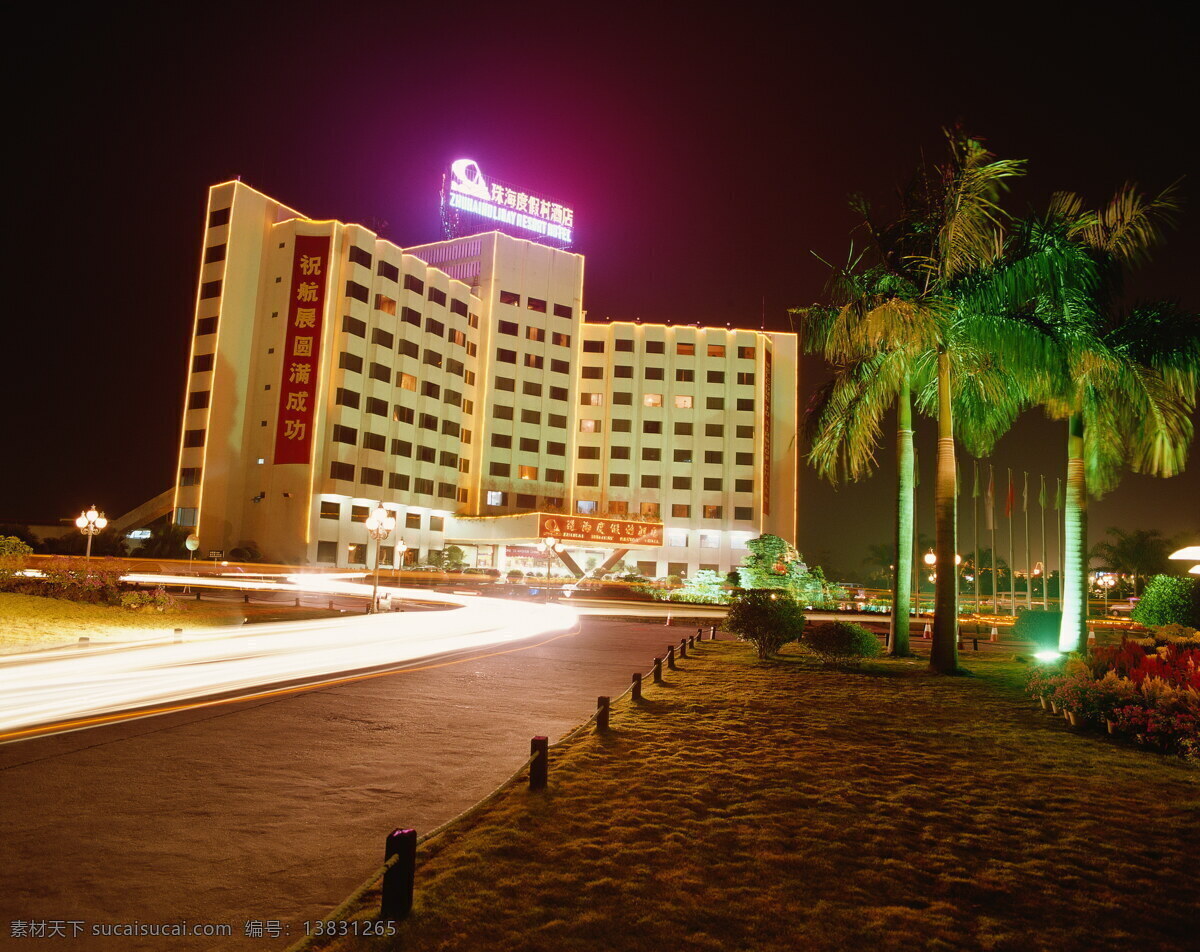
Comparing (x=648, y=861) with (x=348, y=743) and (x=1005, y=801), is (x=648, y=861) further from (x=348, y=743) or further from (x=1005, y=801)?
(x=348, y=743)

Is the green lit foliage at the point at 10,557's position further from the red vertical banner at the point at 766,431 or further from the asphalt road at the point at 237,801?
the red vertical banner at the point at 766,431

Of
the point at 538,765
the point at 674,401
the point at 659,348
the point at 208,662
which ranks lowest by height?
the point at 208,662

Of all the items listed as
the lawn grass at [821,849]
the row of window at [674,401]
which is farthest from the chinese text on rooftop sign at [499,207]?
the lawn grass at [821,849]

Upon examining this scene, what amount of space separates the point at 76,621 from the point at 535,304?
212 ft

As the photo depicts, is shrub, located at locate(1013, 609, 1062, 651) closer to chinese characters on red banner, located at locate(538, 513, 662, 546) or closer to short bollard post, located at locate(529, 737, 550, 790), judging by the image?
short bollard post, located at locate(529, 737, 550, 790)

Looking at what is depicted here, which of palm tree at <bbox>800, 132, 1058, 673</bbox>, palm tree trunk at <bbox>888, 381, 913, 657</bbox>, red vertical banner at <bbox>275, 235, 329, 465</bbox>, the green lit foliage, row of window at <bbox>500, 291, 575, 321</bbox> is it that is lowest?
A: the green lit foliage

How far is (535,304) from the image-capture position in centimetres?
7800

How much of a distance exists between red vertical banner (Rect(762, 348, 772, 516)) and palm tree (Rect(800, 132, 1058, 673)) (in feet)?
207

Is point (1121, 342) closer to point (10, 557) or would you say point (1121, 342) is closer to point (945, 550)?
point (945, 550)

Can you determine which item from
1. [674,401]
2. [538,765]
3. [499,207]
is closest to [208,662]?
[538,765]

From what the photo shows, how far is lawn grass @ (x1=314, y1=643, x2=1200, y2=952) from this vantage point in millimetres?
3951

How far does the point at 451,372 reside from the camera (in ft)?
237

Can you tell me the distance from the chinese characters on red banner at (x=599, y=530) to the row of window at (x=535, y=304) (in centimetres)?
2363

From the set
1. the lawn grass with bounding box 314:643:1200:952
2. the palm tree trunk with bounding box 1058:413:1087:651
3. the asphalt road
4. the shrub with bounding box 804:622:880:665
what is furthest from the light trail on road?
the palm tree trunk with bounding box 1058:413:1087:651
